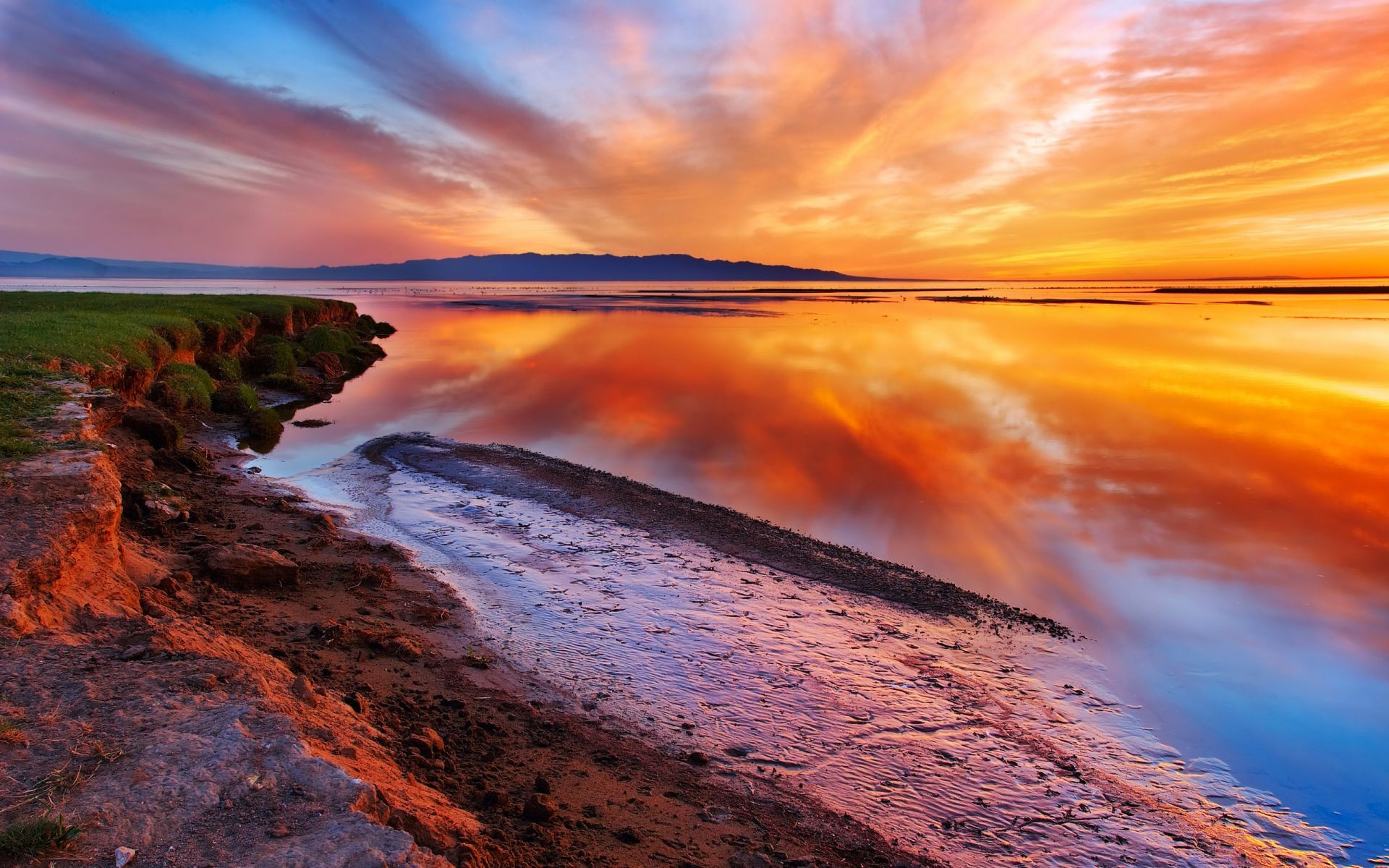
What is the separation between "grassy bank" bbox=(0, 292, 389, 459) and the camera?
11.1m

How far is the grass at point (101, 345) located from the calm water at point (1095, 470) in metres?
3.76

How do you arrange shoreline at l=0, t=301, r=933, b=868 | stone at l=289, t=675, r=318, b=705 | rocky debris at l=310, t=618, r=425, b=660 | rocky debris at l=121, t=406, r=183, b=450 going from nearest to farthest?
shoreline at l=0, t=301, r=933, b=868, stone at l=289, t=675, r=318, b=705, rocky debris at l=310, t=618, r=425, b=660, rocky debris at l=121, t=406, r=183, b=450

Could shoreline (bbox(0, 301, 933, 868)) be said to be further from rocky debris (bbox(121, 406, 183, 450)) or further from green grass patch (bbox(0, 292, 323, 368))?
green grass patch (bbox(0, 292, 323, 368))

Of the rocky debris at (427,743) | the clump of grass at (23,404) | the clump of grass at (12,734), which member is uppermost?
the clump of grass at (23,404)

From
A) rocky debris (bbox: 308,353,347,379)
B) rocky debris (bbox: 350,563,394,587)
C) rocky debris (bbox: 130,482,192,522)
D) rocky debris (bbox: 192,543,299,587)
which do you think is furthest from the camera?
rocky debris (bbox: 308,353,347,379)

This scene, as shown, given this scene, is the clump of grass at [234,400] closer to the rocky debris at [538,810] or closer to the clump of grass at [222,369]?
the clump of grass at [222,369]

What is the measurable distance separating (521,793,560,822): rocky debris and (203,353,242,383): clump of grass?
2325 cm

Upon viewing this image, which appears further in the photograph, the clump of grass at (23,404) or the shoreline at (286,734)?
the clump of grass at (23,404)

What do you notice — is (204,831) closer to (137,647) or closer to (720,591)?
(137,647)

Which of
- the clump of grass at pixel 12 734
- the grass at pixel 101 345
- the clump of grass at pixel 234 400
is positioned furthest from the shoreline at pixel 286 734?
the clump of grass at pixel 234 400

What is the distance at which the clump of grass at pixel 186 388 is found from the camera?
57.5 feet

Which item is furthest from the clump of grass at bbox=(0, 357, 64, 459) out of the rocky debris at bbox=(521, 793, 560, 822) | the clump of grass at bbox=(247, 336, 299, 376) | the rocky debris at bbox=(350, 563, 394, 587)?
the clump of grass at bbox=(247, 336, 299, 376)

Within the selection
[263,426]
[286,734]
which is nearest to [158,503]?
[286,734]

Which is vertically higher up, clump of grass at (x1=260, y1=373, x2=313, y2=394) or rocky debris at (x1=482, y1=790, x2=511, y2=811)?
rocky debris at (x1=482, y1=790, x2=511, y2=811)
